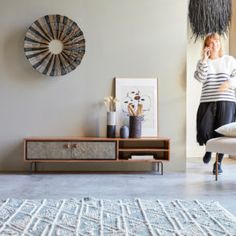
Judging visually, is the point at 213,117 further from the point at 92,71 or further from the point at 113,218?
the point at 113,218

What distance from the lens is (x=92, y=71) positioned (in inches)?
163

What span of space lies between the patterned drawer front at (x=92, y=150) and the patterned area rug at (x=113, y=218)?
52.0 inches

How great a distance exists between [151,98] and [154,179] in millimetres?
1006

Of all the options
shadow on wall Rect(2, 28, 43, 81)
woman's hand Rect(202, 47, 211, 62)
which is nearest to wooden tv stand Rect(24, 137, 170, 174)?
shadow on wall Rect(2, 28, 43, 81)

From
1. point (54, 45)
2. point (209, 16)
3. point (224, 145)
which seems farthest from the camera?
point (209, 16)

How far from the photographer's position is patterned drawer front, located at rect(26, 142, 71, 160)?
12.6ft

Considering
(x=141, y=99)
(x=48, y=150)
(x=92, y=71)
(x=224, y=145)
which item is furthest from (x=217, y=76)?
(x=48, y=150)

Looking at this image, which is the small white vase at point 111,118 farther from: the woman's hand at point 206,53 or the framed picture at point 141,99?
the woman's hand at point 206,53

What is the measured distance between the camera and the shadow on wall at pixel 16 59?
410cm

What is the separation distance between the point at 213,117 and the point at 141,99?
33.6 inches

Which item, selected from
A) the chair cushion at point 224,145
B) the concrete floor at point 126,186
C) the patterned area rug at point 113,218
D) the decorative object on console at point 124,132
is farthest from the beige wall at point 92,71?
the patterned area rug at point 113,218

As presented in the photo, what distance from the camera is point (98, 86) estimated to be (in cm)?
415

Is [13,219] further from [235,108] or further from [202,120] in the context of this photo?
[235,108]

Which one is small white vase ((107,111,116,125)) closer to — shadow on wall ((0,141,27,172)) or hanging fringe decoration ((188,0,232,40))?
shadow on wall ((0,141,27,172))
